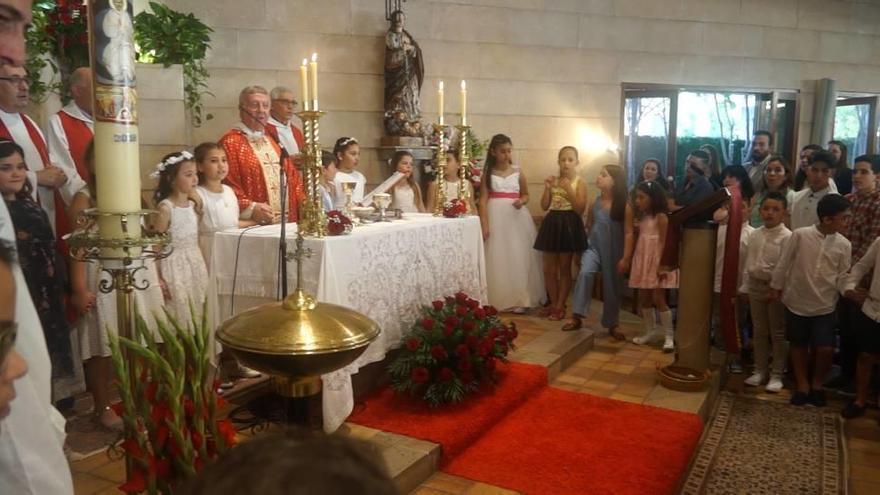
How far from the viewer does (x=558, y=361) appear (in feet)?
15.0

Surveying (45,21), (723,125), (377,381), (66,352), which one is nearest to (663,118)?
(723,125)

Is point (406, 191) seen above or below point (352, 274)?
above

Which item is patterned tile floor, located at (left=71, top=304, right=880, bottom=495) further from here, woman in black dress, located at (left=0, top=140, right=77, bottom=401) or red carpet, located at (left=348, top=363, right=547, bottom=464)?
woman in black dress, located at (left=0, top=140, right=77, bottom=401)

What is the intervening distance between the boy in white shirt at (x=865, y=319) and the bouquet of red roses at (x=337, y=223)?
9.54 feet

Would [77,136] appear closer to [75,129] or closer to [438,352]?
[75,129]

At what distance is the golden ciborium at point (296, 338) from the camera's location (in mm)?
1557

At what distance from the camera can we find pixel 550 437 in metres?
3.53

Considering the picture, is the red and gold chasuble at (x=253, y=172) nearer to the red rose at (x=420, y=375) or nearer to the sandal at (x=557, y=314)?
the red rose at (x=420, y=375)

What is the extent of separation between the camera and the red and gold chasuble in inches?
165

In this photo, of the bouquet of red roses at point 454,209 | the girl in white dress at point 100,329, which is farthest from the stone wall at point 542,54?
the girl in white dress at point 100,329

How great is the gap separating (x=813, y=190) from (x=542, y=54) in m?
3.13

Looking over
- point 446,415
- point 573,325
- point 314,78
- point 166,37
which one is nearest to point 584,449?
point 446,415

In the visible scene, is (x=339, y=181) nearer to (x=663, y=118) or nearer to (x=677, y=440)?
(x=677, y=440)

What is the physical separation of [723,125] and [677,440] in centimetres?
567
